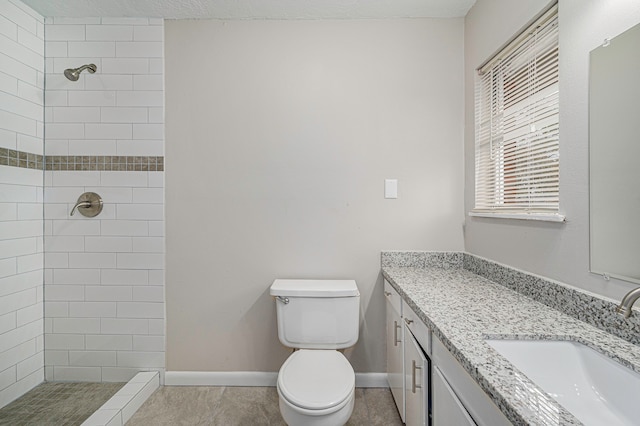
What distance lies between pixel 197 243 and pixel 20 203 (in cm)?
104

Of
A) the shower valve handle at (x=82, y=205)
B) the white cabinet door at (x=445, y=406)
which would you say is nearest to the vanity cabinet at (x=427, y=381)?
the white cabinet door at (x=445, y=406)

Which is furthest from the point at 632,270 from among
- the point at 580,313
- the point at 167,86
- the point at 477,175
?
the point at 167,86

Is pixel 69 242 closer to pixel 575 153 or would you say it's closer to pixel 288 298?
pixel 288 298

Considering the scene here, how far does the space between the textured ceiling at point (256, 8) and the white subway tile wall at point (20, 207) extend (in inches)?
10.4

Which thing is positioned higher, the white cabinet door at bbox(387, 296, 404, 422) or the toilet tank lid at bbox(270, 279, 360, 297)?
the toilet tank lid at bbox(270, 279, 360, 297)

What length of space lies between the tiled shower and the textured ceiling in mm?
75

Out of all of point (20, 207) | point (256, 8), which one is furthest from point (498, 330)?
point (20, 207)

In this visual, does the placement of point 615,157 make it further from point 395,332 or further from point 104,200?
point 104,200

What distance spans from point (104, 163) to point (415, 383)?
2190mm

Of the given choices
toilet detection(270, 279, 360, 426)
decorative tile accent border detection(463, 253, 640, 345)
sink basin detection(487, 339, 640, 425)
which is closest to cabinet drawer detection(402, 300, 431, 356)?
sink basin detection(487, 339, 640, 425)

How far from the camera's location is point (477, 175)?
183 centimetres

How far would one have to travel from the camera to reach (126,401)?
1.71m

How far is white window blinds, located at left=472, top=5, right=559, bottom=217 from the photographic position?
4.09ft

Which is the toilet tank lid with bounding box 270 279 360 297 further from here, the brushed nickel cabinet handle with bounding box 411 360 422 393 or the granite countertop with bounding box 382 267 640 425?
the brushed nickel cabinet handle with bounding box 411 360 422 393
